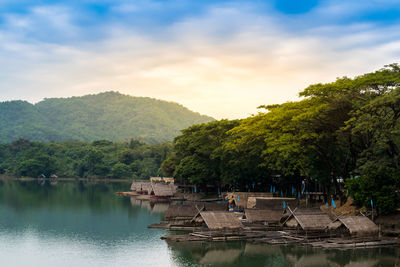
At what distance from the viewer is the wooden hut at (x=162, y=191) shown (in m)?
70.1

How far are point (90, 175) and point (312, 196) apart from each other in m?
78.6

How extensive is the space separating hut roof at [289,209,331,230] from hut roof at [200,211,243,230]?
4.82 metres

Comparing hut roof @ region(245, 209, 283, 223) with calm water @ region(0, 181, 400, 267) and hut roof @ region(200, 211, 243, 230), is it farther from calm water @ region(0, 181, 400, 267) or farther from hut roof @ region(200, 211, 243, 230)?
calm water @ region(0, 181, 400, 267)

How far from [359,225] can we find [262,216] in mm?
9366

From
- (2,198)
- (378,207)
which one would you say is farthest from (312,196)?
(2,198)

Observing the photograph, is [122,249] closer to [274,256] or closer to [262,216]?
[274,256]

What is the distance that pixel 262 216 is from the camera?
131 feet

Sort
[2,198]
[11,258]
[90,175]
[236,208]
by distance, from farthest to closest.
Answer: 1. [90,175]
2. [2,198]
3. [236,208]
4. [11,258]

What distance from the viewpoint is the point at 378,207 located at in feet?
115

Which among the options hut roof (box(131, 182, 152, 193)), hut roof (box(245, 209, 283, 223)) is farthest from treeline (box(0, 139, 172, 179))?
hut roof (box(245, 209, 283, 223))

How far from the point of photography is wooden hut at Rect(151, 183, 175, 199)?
70.1 m

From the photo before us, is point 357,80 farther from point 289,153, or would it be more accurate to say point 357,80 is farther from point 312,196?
point 312,196

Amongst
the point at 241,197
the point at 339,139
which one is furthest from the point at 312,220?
the point at 241,197

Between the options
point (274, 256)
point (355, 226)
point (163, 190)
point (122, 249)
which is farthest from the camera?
point (163, 190)
